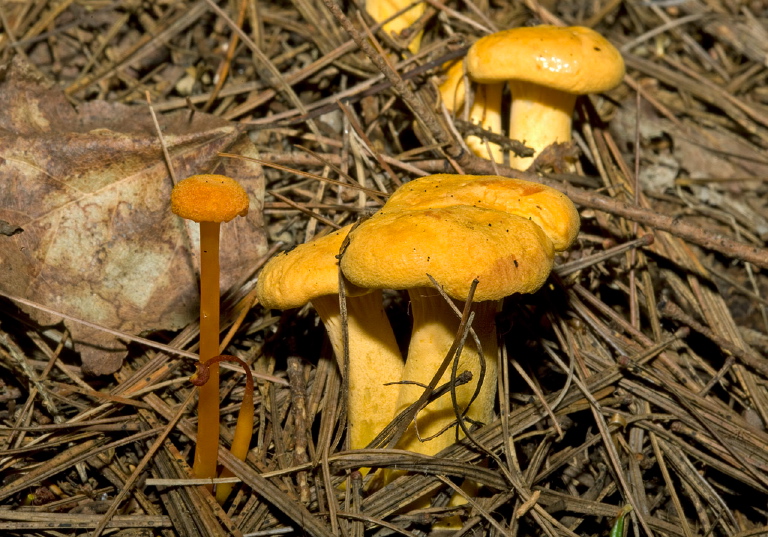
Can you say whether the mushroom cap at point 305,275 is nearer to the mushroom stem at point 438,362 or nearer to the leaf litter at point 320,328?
the mushroom stem at point 438,362

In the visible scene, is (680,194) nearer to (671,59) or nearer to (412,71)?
(671,59)

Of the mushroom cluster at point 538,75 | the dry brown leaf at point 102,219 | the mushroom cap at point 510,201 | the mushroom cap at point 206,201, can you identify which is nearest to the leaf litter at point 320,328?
the dry brown leaf at point 102,219

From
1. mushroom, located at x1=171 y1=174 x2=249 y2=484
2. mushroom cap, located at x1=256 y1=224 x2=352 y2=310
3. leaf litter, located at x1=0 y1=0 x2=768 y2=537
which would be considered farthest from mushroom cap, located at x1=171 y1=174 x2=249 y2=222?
leaf litter, located at x1=0 y1=0 x2=768 y2=537

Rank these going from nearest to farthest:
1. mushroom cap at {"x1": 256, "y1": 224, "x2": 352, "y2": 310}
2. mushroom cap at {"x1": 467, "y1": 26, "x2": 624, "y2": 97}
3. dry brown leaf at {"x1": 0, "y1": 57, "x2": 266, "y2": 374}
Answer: mushroom cap at {"x1": 256, "y1": 224, "x2": 352, "y2": 310}, dry brown leaf at {"x1": 0, "y1": 57, "x2": 266, "y2": 374}, mushroom cap at {"x1": 467, "y1": 26, "x2": 624, "y2": 97}

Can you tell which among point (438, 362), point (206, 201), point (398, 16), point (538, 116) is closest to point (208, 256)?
point (206, 201)

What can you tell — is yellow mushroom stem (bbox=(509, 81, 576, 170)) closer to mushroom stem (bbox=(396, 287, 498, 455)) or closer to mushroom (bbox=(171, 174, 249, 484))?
mushroom stem (bbox=(396, 287, 498, 455))

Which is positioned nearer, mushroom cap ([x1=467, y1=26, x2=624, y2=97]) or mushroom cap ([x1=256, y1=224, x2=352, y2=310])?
mushroom cap ([x1=256, y1=224, x2=352, y2=310])
